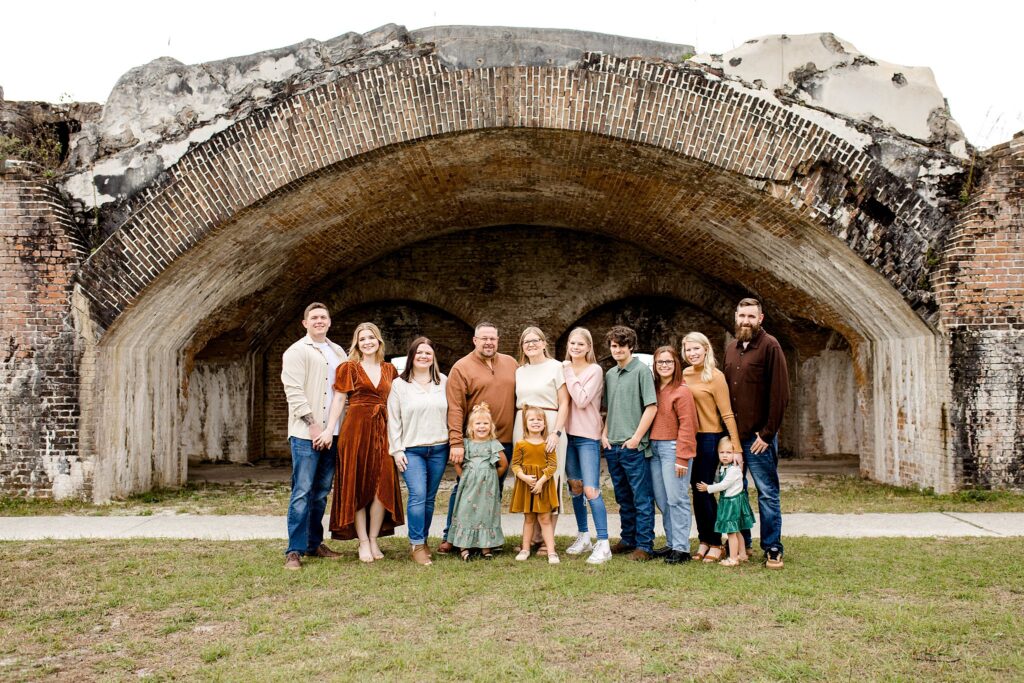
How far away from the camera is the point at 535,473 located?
228 inches

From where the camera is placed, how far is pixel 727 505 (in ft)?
18.2

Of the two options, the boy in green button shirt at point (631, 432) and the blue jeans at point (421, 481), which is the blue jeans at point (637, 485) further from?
the blue jeans at point (421, 481)

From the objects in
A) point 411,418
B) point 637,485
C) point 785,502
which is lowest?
point 785,502

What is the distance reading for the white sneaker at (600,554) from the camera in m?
5.65

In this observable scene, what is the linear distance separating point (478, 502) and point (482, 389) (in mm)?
802

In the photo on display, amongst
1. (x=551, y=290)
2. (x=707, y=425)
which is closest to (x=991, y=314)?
(x=707, y=425)

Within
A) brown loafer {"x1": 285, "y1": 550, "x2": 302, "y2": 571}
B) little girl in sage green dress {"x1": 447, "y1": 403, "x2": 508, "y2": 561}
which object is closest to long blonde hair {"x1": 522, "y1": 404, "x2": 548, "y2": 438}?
little girl in sage green dress {"x1": 447, "y1": 403, "x2": 508, "y2": 561}

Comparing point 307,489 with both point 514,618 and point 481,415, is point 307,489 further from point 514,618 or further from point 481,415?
point 514,618

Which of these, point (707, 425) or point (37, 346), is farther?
point (37, 346)

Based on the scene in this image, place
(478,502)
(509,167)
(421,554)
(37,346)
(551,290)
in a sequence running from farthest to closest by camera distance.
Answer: (551,290) < (509,167) < (37,346) < (478,502) < (421,554)

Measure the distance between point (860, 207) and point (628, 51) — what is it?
326 cm

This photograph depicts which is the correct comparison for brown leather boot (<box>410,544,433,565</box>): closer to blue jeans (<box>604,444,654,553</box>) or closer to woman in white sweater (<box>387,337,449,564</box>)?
woman in white sweater (<box>387,337,449,564</box>)

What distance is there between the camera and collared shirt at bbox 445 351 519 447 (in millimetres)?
5891

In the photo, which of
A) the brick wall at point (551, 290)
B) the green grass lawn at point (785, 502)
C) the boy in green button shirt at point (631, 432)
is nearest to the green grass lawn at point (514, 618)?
the boy in green button shirt at point (631, 432)
